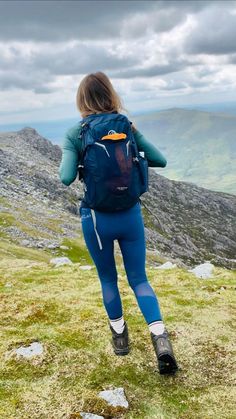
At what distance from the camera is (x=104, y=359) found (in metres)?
12.2

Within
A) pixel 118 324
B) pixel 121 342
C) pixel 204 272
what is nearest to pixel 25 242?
pixel 204 272

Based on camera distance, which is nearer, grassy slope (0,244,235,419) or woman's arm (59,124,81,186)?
woman's arm (59,124,81,186)

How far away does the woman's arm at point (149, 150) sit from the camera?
10.3 metres

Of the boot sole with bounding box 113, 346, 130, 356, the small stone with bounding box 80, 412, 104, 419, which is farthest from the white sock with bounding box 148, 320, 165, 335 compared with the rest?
the small stone with bounding box 80, 412, 104, 419

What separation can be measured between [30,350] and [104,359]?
2315mm

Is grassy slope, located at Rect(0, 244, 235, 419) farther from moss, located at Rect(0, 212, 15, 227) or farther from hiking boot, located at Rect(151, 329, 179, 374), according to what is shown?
moss, located at Rect(0, 212, 15, 227)

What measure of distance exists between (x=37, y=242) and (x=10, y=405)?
95910 mm

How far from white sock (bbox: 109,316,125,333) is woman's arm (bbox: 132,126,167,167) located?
439cm

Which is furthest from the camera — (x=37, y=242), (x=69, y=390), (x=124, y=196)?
(x=37, y=242)

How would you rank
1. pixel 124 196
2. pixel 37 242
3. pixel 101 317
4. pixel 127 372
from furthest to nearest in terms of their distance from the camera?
pixel 37 242
pixel 101 317
pixel 127 372
pixel 124 196

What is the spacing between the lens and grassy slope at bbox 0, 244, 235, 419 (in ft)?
32.8

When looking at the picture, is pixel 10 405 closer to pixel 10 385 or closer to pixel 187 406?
pixel 10 385

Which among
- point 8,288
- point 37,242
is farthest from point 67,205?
point 8,288

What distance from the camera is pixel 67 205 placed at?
173 metres
